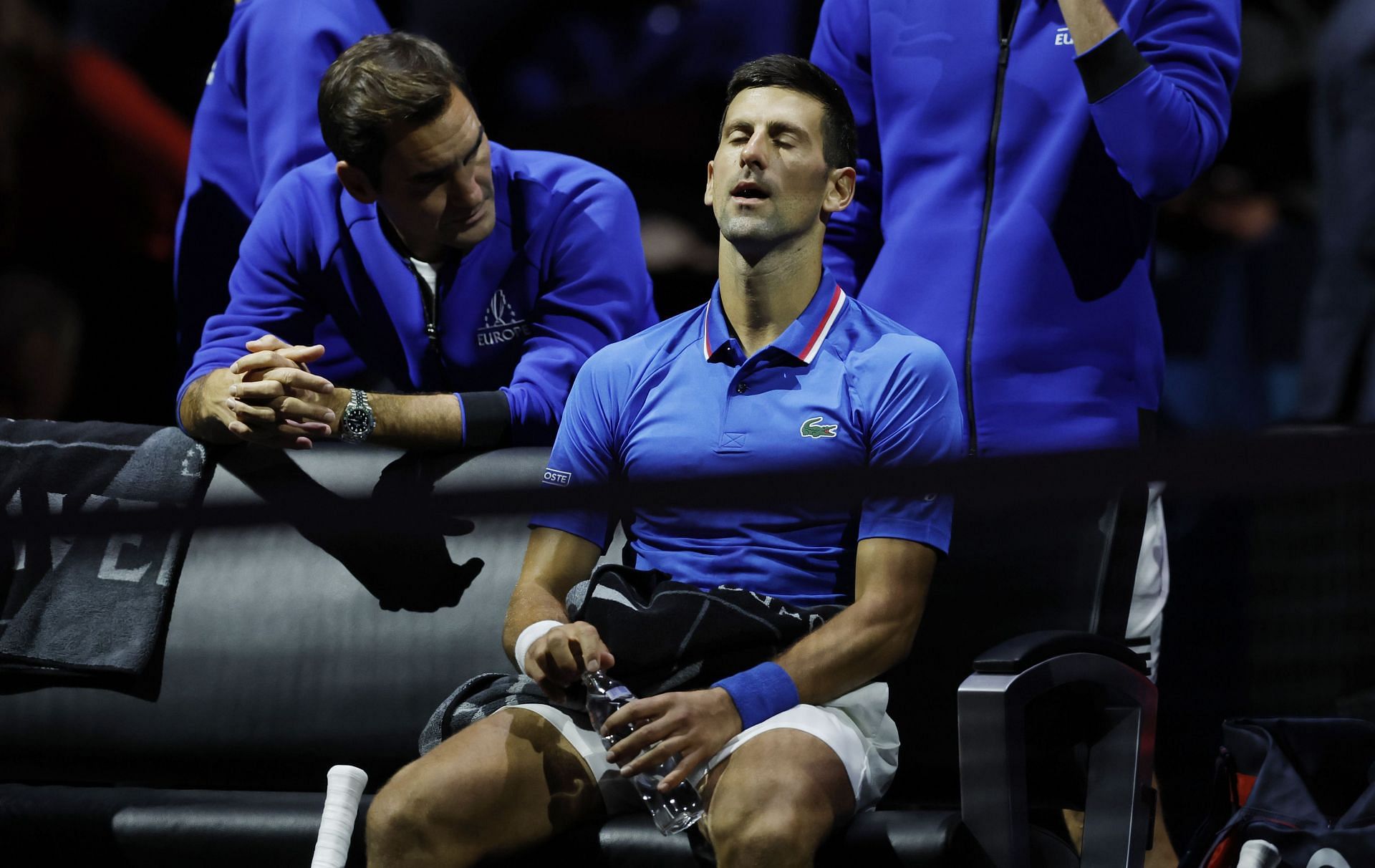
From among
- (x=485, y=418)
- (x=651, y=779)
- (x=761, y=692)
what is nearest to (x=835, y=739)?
(x=761, y=692)

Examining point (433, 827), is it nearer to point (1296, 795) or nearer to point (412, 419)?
point (412, 419)

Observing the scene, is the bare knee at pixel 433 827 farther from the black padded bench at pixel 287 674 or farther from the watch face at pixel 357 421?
the watch face at pixel 357 421

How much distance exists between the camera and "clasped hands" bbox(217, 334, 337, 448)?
Result: 194 centimetres

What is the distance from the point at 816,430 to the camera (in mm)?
1610

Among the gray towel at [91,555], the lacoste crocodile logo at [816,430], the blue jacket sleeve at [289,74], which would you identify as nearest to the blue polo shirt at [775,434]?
the lacoste crocodile logo at [816,430]

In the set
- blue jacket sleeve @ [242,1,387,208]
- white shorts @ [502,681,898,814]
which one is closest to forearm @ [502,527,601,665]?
white shorts @ [502,681,898,814]

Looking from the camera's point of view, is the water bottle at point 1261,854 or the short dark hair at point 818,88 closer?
the water bottle at point 1261,854

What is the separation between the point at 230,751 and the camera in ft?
6.56

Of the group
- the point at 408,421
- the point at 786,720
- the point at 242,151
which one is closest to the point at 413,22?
the point at 242,151

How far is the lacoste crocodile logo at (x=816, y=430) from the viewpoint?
160 centimetres

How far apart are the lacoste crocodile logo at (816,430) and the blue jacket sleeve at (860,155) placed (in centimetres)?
47

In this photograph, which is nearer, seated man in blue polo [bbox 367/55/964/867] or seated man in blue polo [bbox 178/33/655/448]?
seated man in blue polo [bbox 367/55/964/867]

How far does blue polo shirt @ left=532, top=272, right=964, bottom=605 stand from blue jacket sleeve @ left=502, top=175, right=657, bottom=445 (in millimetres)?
339

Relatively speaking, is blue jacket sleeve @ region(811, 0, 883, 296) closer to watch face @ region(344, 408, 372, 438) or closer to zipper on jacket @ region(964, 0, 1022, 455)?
zipper on jacket @ region(964, 0, 1022, 455)
